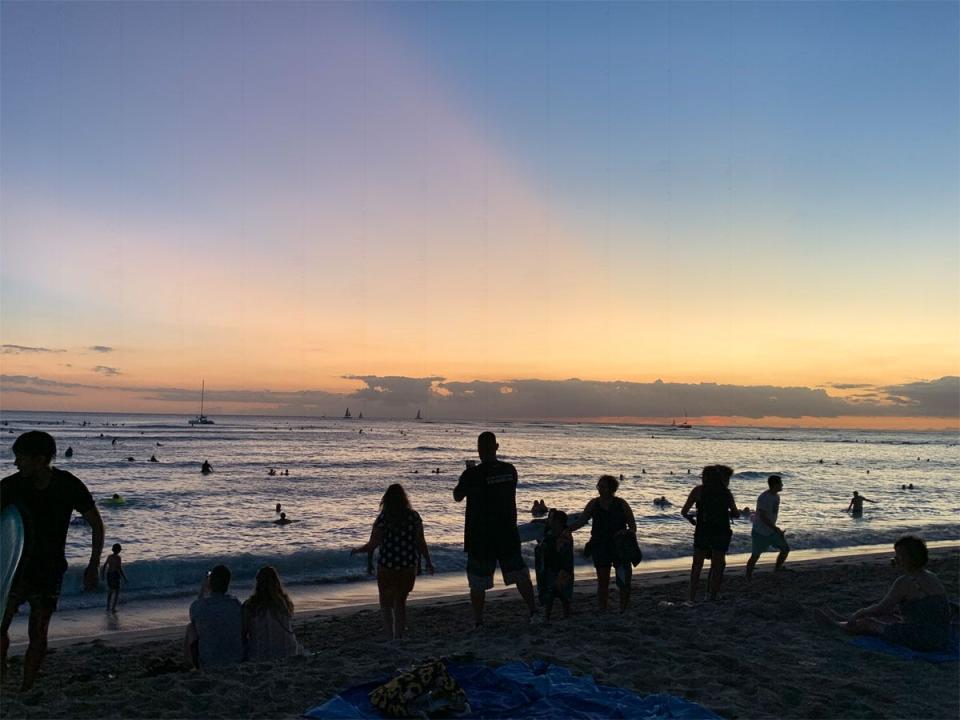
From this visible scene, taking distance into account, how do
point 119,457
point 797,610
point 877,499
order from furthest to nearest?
1. point 119,457
2. point 877,499
3. point 797,610

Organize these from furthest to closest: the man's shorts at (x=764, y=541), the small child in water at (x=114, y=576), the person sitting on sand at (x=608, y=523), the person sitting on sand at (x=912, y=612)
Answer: the small child in water at (x=114, y=576), the man's shorts at (x=764, y=541), the person sitting on sand at (x=608, y=523), the person sitting on sand at (x=912, y=612)

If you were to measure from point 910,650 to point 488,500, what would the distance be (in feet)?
14.6

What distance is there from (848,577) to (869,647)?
6187mm

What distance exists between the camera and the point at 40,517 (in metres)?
5.57

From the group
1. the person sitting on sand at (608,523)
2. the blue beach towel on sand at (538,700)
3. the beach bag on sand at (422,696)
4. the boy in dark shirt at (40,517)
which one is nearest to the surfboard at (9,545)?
the boy in dark shirt at (40,517)

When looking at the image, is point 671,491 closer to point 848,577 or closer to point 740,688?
point 848,577

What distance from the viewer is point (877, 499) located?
34.3 m

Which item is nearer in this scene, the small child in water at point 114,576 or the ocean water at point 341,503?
the small child in water at point 114,576

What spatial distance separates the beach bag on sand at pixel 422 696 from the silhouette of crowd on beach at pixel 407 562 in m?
1.99

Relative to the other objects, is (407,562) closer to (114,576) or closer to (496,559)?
(496,559)

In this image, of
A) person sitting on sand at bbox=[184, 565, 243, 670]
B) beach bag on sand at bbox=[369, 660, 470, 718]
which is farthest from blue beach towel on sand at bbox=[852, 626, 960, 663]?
person sitting on sand at bbox=[184, 565, 243, 670]

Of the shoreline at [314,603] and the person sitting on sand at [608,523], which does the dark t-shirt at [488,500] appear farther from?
the shoreline at [314,603]

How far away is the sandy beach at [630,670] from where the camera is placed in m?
5.35

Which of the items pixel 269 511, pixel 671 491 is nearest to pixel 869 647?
pixel 269 511
